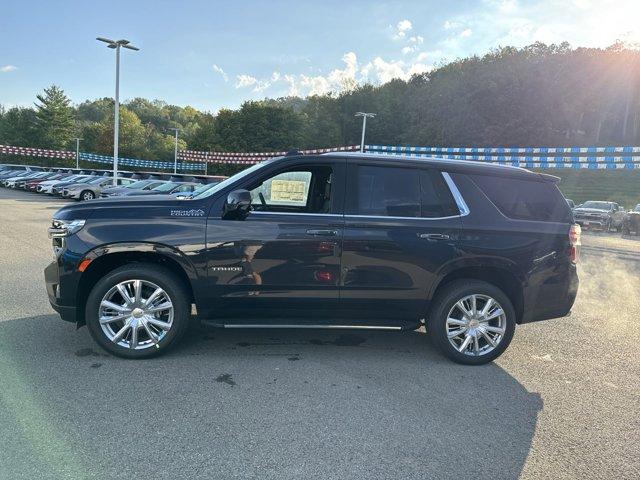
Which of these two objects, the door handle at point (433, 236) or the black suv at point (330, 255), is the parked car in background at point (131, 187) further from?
the door handle at point (433, 236)

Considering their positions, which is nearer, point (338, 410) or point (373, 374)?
point (338, 410)

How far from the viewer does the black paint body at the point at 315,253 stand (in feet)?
13.7

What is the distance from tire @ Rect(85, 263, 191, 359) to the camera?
419cm

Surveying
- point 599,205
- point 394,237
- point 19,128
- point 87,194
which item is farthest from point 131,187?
point 19,128

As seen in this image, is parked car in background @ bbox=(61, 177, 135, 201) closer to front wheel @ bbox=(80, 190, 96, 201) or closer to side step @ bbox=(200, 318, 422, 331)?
front wheel @ bbox=(80, 190, 96, 201)

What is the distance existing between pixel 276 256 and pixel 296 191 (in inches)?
27.0

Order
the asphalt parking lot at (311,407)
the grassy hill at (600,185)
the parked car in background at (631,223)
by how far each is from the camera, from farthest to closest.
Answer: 1. the grassy hill at (600,185)
2. the parked car in background at (631,223)
3. the asphalt parking lot at (311,407)

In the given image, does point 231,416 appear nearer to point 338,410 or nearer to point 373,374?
point 338,410

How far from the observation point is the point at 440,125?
66.0 m

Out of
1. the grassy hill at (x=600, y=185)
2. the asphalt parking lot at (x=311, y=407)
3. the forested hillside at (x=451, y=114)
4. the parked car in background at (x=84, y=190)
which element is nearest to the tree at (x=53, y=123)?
the forested hillside at (x=451, y=114)

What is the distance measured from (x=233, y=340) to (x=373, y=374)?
1513 millimetres

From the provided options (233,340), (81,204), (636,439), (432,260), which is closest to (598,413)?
(636,439)

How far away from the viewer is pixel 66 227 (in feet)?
13.8

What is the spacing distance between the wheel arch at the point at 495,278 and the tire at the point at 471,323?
0.07m
